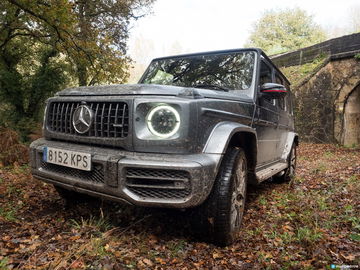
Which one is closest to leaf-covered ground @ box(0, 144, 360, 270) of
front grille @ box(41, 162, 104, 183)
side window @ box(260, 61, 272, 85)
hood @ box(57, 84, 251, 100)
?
front grille @ box(41, 162, 104, 183)

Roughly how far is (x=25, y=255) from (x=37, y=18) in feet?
24.8

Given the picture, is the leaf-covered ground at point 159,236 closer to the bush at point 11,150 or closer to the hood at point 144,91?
the hood at point 144,91

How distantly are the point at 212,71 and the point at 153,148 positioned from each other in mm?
1508

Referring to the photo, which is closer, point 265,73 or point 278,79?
point 265,73

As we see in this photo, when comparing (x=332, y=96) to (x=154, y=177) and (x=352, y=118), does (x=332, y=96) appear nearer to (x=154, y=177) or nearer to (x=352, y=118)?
(x=352, y=118)

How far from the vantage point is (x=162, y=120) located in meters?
1.94

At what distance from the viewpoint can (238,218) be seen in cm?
243

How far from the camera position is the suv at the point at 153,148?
6.13 ft

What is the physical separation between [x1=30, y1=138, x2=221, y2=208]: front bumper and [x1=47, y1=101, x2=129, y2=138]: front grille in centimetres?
16

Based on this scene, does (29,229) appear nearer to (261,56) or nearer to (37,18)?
(261,56)

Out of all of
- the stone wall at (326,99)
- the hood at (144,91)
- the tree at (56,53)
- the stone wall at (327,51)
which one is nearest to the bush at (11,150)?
the tree at (56,53)

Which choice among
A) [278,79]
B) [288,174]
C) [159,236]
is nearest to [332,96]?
[288,174]

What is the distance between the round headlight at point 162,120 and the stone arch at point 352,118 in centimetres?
1139

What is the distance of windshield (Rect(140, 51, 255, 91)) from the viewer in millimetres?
2982
